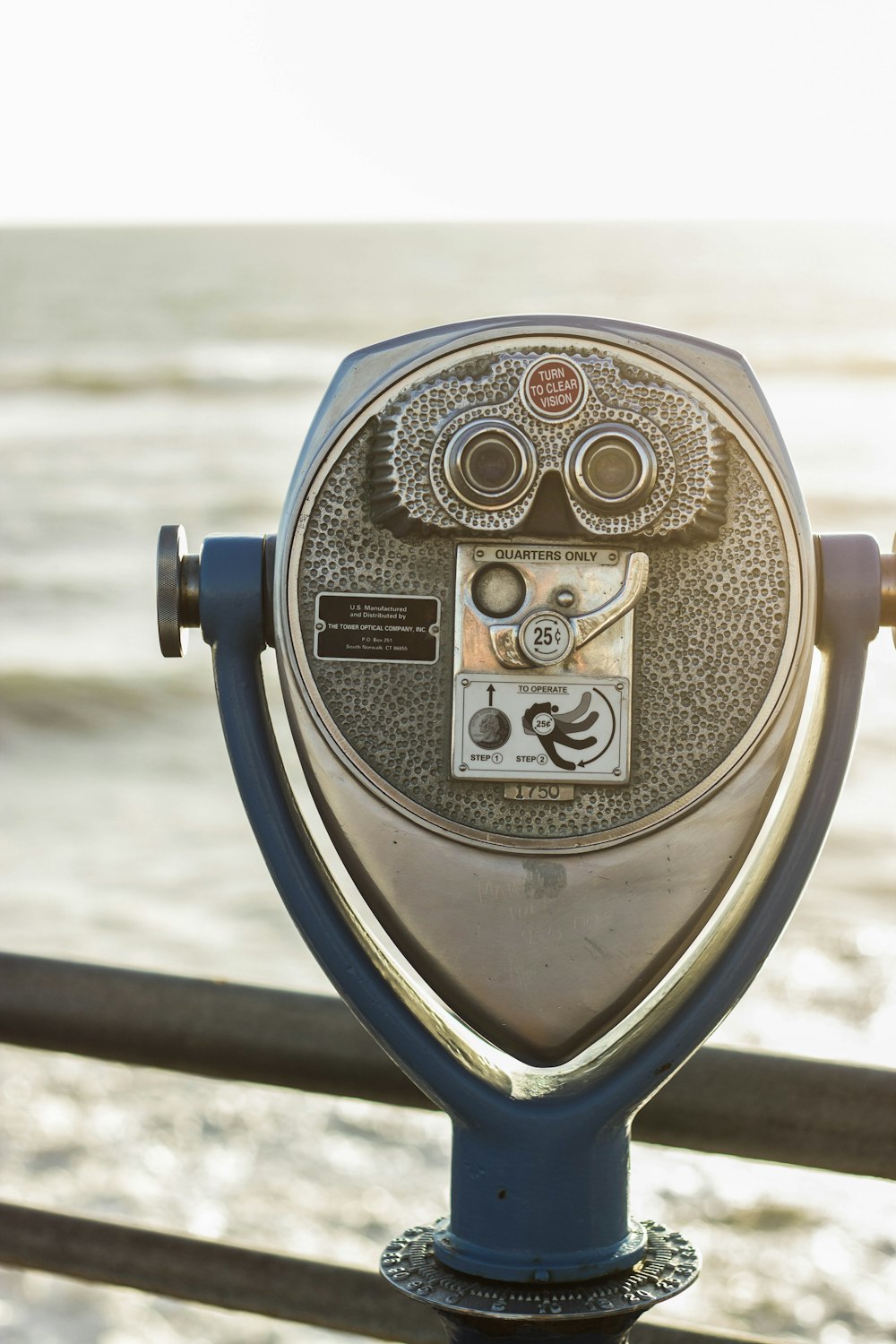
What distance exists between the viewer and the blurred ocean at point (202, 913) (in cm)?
299

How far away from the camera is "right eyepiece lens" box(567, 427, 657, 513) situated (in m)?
1.16

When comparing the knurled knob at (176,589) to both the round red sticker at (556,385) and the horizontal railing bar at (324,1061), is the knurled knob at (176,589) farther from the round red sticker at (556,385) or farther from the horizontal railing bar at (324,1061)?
the horizontal railing bar at (324,1061)

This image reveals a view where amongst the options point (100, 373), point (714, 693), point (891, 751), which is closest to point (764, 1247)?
point (714, 693)

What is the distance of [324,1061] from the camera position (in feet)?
4.96

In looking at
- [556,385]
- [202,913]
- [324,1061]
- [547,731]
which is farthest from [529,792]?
[202,913]

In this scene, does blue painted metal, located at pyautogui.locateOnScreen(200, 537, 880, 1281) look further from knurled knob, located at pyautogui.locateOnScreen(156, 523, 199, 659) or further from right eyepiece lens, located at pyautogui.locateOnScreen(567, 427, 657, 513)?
right eyepiece lens, located at pyautogui.locateOnScreen(567, 427, 657, 513)

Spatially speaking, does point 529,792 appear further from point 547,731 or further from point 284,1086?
point 284,1086

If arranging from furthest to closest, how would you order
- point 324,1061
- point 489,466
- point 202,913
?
point 202,913 → point 324,1061 → point 489,466

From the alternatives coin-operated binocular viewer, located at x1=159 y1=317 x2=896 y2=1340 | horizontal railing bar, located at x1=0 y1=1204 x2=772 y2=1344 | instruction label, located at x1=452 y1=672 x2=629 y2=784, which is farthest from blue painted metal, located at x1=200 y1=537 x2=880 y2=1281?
horizontal railing bar, located at x1=0 y1=1204 x2=772 y2=1344

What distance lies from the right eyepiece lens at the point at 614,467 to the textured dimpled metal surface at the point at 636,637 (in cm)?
2

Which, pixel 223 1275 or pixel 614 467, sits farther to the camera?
pixel 223 1275

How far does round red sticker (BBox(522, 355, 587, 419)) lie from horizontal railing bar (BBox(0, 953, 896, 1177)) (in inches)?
23.8

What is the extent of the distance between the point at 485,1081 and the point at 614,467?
1.53 feet

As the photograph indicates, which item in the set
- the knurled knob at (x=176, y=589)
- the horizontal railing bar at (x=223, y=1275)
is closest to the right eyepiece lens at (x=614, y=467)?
the knurled knob at (x=176, y=589)
